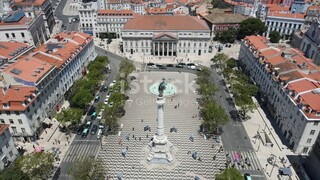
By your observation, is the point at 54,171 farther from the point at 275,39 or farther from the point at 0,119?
the point at 275,39

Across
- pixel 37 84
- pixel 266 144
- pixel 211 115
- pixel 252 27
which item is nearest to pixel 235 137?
pixel 266 144

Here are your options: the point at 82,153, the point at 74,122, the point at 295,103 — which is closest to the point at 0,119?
the point at 74,122

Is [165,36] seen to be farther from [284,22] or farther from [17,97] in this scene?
A: [17,97]

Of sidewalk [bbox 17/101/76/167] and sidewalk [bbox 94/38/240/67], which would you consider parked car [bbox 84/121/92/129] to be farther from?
sidewalk [bbox 94/38/240/67]

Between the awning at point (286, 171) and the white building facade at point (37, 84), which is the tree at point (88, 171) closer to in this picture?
the white building facade at point (37, 84)

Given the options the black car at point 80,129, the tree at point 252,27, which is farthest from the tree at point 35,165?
the tree at point 252,27
